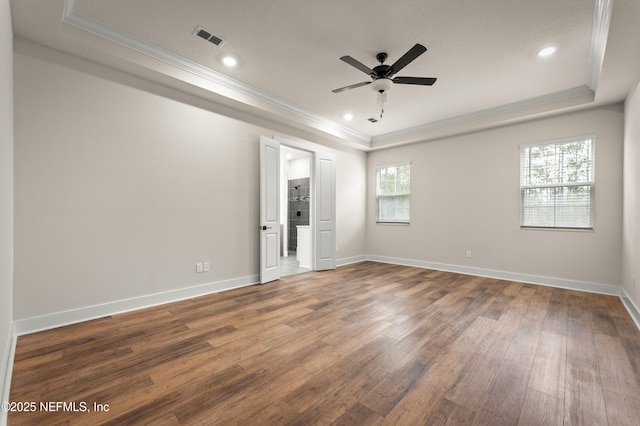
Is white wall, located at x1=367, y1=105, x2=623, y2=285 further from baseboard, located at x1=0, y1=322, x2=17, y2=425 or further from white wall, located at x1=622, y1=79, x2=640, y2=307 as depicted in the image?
baseboard, located at x1=0, y1=322, x2=17, y2=425

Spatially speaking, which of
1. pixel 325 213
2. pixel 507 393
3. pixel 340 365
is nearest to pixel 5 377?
pixel 340 365

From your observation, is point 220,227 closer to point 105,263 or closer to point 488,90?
point 105,263

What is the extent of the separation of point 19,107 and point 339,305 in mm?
3846

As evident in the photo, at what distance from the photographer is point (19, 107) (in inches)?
101

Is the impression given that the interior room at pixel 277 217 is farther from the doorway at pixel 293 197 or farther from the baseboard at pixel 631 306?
A: the doorway at pixel 293 197

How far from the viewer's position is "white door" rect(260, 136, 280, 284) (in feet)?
14.5

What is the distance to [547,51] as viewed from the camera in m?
3.04

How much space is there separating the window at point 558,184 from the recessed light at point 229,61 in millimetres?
4792

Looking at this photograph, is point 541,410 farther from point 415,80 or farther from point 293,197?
point 293,197

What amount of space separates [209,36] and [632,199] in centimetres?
517

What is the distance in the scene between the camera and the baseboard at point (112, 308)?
8.51 ft

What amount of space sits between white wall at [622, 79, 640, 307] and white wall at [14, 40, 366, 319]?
193 inches

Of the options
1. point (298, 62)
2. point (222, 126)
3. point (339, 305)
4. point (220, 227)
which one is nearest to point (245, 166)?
point (222, 126)

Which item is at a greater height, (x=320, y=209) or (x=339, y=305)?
(x=320, y=209)
